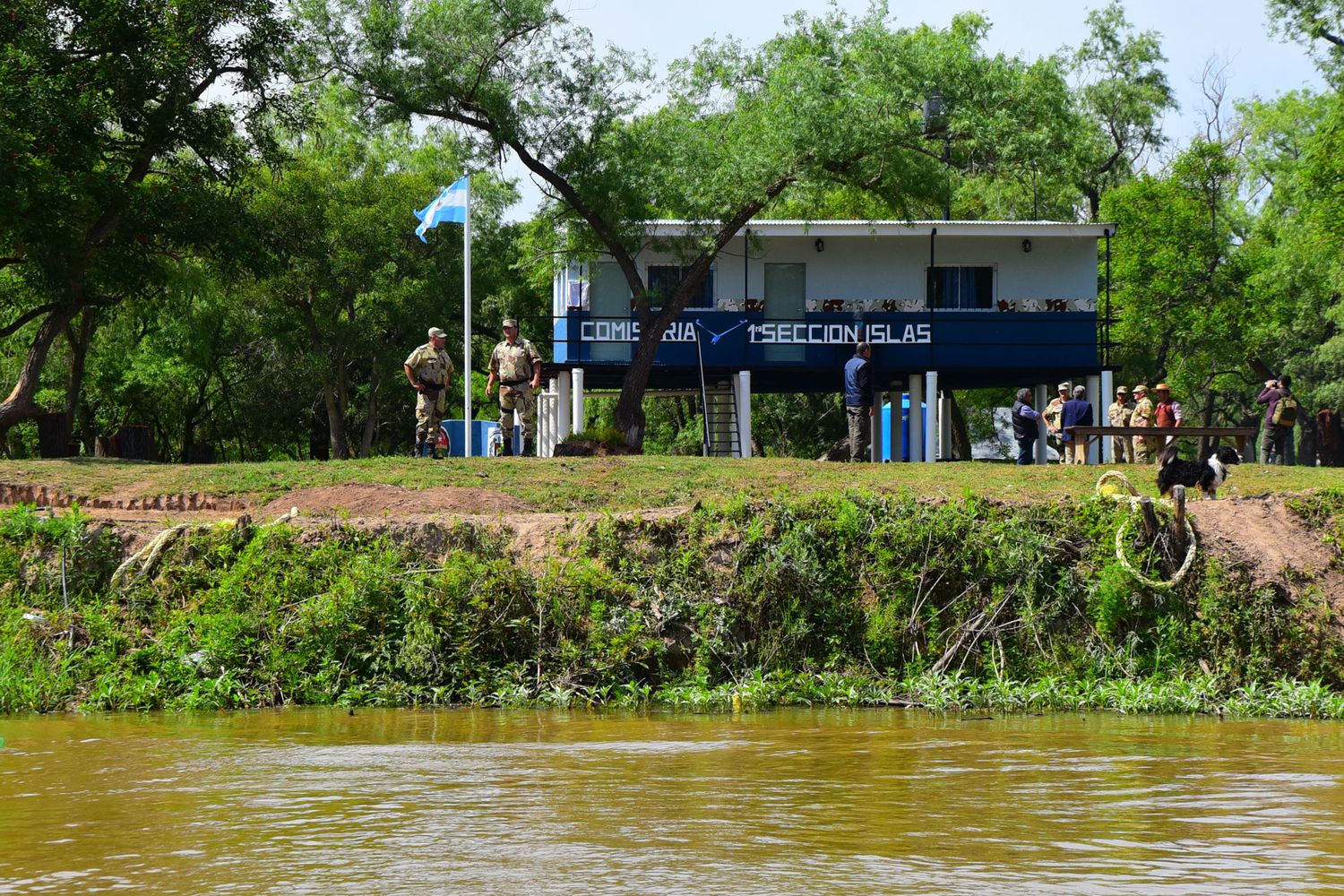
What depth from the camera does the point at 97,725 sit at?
34.6ft

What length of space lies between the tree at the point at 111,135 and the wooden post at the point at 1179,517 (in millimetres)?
14625

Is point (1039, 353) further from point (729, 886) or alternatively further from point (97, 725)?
point (729, 886)

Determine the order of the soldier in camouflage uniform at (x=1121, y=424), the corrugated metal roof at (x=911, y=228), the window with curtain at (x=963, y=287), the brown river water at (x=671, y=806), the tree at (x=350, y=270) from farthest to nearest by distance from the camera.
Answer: the tree at (x=350, y=270) < the window with curtain at (x=963, y=287) < the corrugated metal roof at (x=911, y=228) < the soldier in camouflage uniform at (x=1121, y=424) < the brown river water at (x=671, y=806)

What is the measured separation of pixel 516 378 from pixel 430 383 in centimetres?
128

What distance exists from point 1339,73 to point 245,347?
2916 cm

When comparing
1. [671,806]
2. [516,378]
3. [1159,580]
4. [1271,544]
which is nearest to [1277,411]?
[516,378]

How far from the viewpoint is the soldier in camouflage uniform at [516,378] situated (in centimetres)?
2147

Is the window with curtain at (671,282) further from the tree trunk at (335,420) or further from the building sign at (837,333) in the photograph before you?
the tree trunk at (335,420)

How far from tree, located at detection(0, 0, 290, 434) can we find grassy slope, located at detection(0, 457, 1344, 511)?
393 cm

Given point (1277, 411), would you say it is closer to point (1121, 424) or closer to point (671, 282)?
point (1121, 424)

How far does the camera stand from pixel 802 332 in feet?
104

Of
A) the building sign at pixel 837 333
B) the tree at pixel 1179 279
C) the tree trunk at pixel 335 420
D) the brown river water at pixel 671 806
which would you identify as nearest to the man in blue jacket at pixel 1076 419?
the building sign at pixel 837 333

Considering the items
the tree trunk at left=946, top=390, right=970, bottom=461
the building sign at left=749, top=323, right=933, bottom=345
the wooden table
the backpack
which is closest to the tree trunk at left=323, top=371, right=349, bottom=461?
the building sign at left=749, top=323, right=933, bottom=345

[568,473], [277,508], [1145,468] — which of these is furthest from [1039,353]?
[277,508]
